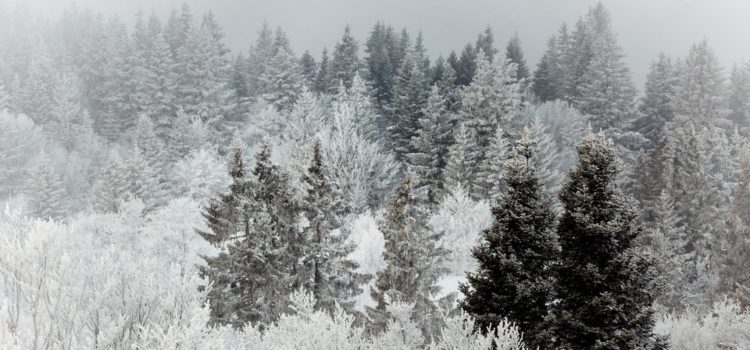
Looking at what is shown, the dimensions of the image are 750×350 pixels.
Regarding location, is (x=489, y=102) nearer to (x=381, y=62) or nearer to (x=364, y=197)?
(x=364, y=197)

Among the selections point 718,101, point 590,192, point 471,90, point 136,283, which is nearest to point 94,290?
point 136,283

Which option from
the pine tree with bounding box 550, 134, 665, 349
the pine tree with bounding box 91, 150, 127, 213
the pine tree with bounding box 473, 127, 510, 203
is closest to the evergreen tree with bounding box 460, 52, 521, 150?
the pine tree with bounding box 473, 127, 510, 203

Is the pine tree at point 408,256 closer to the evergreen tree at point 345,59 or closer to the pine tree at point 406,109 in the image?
the pine tree at point 406,109

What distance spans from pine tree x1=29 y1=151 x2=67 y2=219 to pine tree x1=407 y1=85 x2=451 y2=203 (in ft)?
98.3

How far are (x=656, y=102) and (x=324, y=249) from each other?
47.1 metres

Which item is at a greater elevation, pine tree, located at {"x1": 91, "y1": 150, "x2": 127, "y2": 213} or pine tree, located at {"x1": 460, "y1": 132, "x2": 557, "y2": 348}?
pine tree, located at {"x1": 91, "y1": 150, "x2": 127, "y2": 213}

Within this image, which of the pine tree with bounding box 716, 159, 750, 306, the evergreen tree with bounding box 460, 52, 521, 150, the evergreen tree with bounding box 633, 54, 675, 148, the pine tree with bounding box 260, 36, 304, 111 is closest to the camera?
the pine tree with bounding box 716, 159, 750, 306

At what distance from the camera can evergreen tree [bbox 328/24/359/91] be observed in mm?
63031

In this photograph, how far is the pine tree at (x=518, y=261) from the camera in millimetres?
14414

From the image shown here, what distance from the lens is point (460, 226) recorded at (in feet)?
105

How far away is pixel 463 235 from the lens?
31250 mm

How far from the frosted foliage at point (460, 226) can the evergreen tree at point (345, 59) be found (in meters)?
31.1

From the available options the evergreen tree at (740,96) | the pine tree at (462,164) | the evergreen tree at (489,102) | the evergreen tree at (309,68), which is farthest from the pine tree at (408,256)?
the evergreen tree at (740,96)

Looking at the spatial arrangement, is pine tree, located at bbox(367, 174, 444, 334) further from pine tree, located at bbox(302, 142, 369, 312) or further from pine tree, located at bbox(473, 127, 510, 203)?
pine tree, located at bbox(473, 127, 510, 203)
